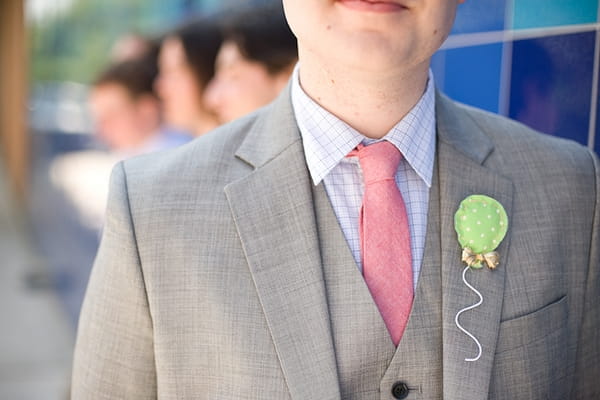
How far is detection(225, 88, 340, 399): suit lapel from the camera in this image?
1.32m

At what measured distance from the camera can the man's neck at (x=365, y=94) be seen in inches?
54.6

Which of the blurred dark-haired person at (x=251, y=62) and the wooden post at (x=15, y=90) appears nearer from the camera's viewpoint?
the blurred dark-haired person at (x=251, y=62)

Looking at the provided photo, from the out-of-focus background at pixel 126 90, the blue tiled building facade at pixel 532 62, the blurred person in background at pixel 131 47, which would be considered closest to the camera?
the blue tiled building facade at pixel 532 62

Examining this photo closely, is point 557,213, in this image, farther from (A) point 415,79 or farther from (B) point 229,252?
(B) point 229,252

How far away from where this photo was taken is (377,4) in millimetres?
1295

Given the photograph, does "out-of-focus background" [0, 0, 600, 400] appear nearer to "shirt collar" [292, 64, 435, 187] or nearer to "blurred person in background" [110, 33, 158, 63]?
"blurred person in background" [110, 33, 158, 63]

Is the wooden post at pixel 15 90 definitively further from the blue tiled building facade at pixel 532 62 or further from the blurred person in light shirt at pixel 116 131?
the blue tiled building facade at pixel 532 62

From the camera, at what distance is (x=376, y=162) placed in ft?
4.69

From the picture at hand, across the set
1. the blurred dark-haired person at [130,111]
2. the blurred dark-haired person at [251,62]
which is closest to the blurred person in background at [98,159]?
the blurred dark-haired person at [130,111]

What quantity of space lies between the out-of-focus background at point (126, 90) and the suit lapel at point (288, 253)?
85 centimetres

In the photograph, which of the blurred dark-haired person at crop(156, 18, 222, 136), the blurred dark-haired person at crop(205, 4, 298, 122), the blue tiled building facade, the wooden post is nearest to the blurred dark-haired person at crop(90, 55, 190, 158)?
the blurred dark-haired person at crop(156, 18, 222, 136)

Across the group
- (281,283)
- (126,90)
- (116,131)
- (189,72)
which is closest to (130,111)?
(126,90)

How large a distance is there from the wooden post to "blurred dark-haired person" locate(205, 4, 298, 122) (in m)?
5.35

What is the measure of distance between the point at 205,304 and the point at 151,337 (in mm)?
139
